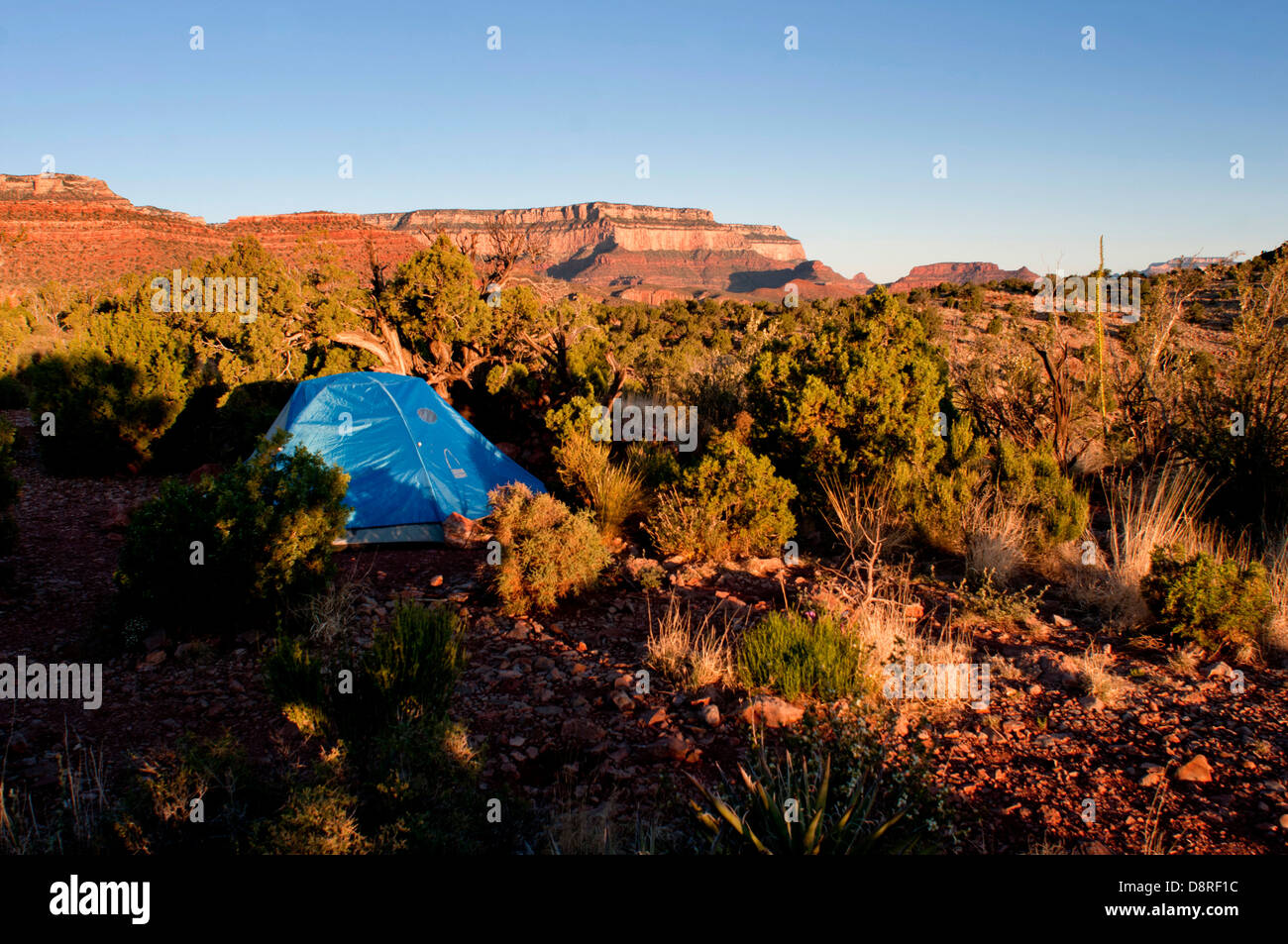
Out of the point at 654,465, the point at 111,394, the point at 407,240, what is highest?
the point at 407,240

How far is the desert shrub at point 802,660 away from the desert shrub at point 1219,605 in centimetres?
221

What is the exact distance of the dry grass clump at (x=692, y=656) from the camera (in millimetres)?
4293

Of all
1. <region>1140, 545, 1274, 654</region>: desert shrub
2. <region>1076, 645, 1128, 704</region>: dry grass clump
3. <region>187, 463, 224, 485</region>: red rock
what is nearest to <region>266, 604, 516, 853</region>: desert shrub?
<region>1076, 645, 1128, 704</region>: dry grass clump

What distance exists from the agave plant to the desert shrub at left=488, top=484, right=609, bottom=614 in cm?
286

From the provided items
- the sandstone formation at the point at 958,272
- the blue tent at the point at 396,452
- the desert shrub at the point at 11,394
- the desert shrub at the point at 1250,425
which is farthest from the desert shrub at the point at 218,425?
the sandstone formation at the point at 958,272

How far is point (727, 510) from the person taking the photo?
6.92 meters

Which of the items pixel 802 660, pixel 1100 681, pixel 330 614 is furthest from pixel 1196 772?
pixel 330 614

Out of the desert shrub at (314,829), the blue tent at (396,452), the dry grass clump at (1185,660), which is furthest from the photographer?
the blue tent at (396,452)

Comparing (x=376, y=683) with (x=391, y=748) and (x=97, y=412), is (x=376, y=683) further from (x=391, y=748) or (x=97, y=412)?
(x=97, y=412)

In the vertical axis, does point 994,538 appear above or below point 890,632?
above

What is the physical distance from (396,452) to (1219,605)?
7.20 metres

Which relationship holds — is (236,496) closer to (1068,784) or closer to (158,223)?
(1068,784)

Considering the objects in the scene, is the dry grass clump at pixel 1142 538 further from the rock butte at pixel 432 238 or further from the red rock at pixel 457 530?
the rock butte at pixel 432 238

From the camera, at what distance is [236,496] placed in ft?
16.7
